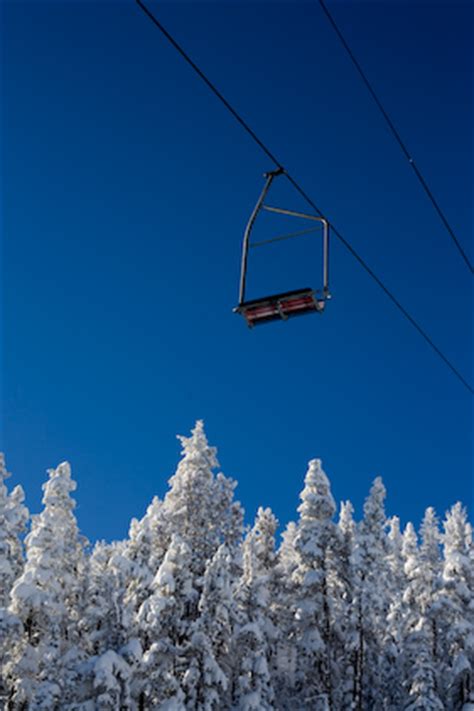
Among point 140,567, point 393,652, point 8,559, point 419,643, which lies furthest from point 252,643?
point 393,652

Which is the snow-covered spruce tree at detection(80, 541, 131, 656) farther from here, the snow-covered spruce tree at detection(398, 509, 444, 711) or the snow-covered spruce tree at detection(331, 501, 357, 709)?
the snow-covered spruce tree at detection(398, 509, 444, 711)

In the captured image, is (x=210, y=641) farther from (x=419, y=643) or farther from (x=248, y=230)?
(x=248, y=230)

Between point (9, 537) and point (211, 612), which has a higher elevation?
point (9, 537)

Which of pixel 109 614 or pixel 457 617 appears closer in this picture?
pixel 109 614

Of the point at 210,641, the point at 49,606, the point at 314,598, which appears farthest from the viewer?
the point at 314,598

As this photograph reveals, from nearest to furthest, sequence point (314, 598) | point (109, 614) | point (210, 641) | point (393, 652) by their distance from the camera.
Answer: point (109, 614)
point (210, 641)
point (314, 598)
point (393, 652)

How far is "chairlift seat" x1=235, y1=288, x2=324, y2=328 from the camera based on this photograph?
12337mm

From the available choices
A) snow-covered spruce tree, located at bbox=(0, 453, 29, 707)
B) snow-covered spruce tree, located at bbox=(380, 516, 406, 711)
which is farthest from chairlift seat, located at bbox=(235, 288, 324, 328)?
snow-covered spruce tree, located at bbox=(380, 516, 406, 711)

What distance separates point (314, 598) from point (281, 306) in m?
31.6

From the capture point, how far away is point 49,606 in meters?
34.5

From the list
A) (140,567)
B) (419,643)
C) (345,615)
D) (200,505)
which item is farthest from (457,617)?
(140,567)

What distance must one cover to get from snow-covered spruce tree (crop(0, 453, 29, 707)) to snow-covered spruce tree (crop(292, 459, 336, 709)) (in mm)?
15546

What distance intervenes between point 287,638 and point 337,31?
38.0 m

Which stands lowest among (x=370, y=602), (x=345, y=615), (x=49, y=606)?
(x=49, y=606)
